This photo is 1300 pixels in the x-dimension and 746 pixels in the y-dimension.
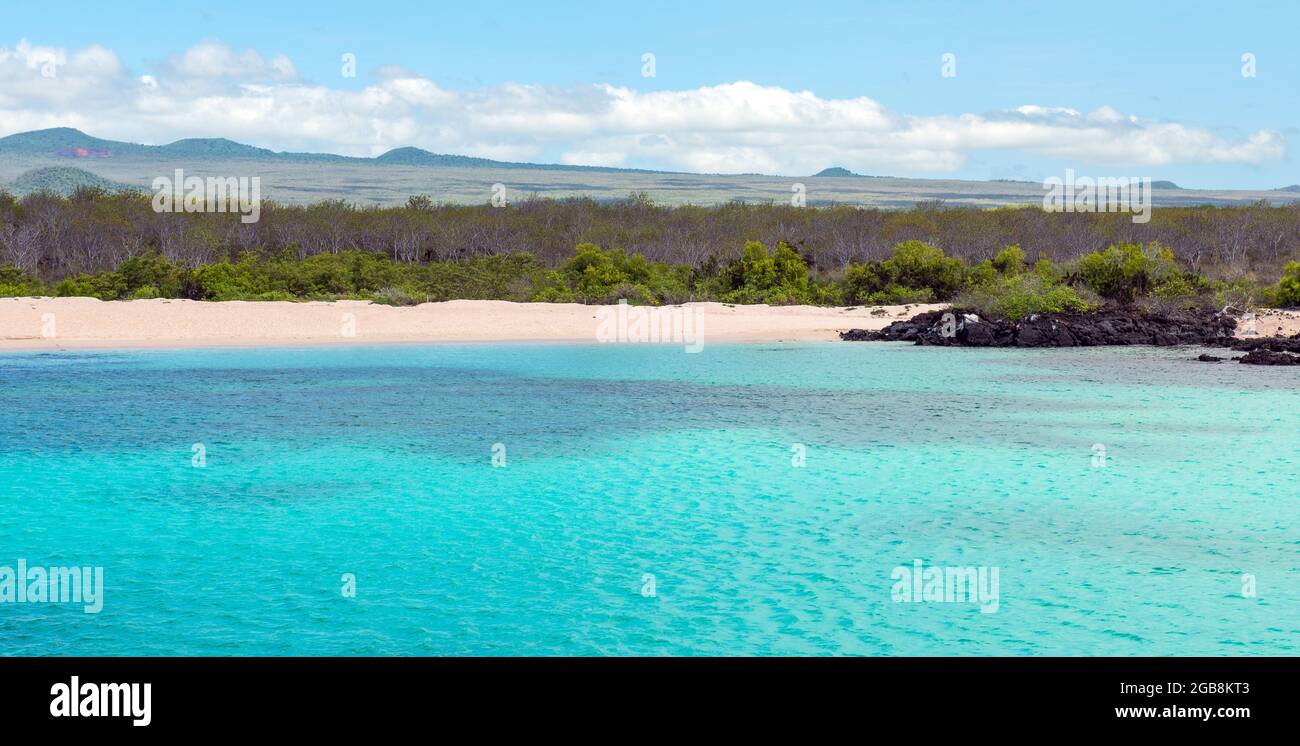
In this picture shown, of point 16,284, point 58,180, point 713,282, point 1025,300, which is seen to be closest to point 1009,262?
point 713,282

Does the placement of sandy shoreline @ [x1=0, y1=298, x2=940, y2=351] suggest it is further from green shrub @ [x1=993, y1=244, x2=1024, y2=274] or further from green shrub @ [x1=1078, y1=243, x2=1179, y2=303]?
green shrub @ [x1=993, y1=244, x2=1024, y2=274]

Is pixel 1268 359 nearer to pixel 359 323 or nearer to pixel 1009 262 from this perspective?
pixel 1009 262

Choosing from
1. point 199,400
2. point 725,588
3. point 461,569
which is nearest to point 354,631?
point 461,569

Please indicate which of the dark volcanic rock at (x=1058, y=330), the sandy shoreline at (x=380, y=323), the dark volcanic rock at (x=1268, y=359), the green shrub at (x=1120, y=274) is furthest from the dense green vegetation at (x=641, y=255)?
the dark volcanic rock at (x=1268, y=359)

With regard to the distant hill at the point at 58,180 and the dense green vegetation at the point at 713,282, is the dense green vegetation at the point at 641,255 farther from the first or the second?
the distant hill at the point at 58,180

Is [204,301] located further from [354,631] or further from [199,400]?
[354,631]

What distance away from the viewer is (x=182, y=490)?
1359 centimetres

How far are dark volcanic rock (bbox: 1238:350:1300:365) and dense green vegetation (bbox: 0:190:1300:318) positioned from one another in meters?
8.36

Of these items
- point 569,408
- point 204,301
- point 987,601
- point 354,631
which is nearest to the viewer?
point 354,631

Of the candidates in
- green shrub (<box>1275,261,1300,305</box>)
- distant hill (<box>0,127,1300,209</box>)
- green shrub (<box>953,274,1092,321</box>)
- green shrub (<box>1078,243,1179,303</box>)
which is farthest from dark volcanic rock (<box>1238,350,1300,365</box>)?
distant hill (<box>0,127,1300,209</box>)

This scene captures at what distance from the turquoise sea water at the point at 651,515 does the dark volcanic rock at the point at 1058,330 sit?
974 centimetres

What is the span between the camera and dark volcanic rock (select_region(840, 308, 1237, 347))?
3353 centimetres

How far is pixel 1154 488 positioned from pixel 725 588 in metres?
6.36

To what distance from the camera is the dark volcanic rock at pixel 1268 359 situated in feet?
91.4
